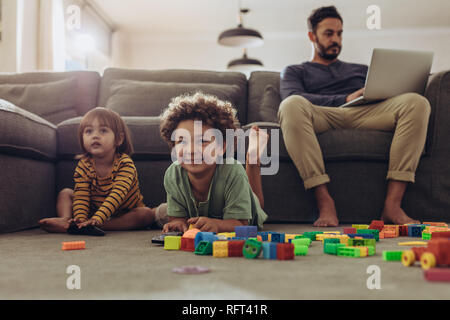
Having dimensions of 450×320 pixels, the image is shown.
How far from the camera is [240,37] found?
4020 millimetres

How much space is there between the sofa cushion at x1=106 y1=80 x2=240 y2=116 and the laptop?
29.4 inches

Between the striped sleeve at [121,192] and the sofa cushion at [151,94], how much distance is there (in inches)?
27.2

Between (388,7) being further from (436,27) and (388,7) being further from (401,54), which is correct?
(401,54)

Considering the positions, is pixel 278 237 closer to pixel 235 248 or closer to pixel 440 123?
pixel 235 248

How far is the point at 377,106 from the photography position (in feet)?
6.31

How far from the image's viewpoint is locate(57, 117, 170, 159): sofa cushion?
6.17 ft

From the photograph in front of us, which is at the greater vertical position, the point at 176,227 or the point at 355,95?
the point at 355,95

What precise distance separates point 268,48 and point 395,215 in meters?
5.54

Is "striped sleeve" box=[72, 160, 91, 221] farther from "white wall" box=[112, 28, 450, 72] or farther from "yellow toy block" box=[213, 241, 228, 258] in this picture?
"white wall" box=[112, 28, 450, 72]

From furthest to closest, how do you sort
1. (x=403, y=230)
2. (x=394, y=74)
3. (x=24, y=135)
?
(x=394, y=74), (x=24, y=135), (x=403, y=230)

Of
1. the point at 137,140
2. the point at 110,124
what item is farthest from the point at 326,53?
the point at 110,124

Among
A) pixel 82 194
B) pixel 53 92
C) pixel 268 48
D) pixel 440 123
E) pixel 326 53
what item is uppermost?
pixel 268 48

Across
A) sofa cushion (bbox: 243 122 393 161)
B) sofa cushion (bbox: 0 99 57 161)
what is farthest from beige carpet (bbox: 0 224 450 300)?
sofa cushion (bbox: 243 122 393 161)
